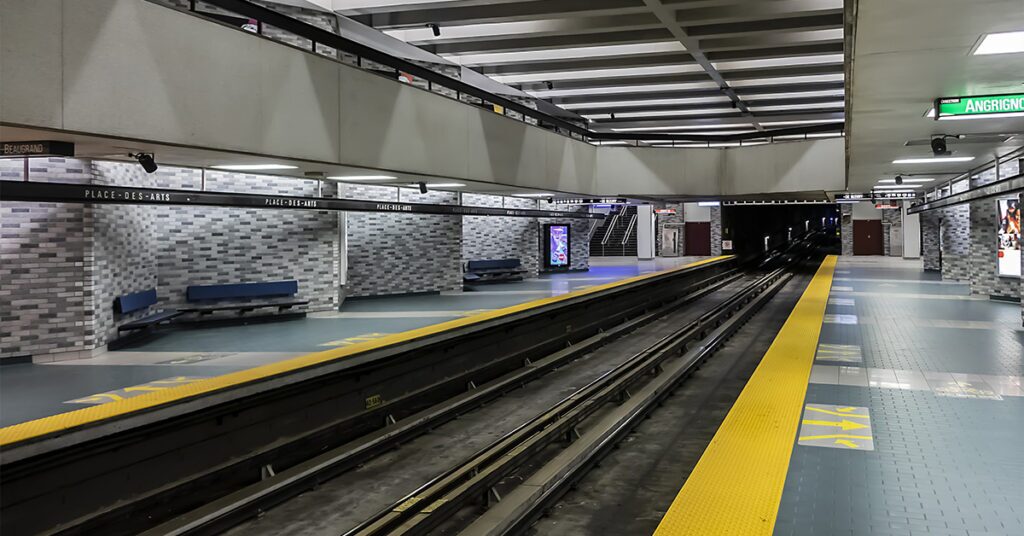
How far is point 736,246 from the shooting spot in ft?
138

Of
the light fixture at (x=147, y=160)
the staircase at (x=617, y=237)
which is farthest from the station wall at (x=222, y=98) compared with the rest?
the staircase at (x=617, y=237)

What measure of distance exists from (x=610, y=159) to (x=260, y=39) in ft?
40.6

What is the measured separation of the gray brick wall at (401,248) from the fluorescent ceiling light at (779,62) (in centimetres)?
806

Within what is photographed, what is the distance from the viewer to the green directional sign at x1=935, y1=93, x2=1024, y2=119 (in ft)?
25.2

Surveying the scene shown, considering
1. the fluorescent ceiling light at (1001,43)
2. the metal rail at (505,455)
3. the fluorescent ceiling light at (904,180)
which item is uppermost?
the fluorescent ceiling light at (904,180)

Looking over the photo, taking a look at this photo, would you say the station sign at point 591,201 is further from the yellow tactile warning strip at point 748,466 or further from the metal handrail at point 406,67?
the yellow tactile warning strip at point 748,466

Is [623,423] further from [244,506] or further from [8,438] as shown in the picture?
[8,438]

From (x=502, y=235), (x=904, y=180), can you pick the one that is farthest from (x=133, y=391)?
(x=904, y=180)

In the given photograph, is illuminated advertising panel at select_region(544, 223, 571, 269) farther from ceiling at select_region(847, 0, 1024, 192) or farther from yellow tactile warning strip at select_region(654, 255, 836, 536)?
yellow tactile warning strip at select_region(654, 255, 836, 536)

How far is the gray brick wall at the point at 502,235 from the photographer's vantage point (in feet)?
76.1

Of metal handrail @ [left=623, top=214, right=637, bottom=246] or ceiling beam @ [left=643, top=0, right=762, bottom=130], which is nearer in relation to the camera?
ceiling beam @ [left=643, top=0, right=762, bottom=130]

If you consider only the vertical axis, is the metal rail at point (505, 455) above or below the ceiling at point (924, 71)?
below

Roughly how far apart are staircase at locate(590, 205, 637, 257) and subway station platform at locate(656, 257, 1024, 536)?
30.1 meters

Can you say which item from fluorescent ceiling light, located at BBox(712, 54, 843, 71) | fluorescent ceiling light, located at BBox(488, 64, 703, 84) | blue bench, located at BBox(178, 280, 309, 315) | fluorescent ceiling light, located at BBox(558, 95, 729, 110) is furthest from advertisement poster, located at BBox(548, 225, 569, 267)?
blue bench, located at BBox(178, 280, 309, 315)
